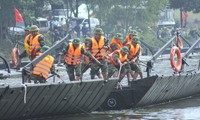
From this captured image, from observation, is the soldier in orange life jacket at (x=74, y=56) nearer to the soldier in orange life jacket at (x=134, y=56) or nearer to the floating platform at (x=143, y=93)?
the floating platform at (x=143, y=93)

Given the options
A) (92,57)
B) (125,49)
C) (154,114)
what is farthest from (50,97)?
(125,49)

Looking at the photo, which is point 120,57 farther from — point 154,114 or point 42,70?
point 42,70

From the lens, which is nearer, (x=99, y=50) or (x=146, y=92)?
(x=146, y=92)

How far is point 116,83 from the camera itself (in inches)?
873

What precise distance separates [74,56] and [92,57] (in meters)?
0.49

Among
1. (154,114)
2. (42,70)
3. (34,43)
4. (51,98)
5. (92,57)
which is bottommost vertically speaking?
(154,114)

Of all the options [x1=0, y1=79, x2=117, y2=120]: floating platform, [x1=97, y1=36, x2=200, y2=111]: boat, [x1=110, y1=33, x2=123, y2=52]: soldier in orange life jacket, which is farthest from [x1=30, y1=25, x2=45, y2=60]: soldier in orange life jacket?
[x1=110, y1=33, x2=123, y2=52]: soldier in orange life jacket

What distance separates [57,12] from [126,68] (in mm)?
29884

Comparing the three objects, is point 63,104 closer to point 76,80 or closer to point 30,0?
point 76,80

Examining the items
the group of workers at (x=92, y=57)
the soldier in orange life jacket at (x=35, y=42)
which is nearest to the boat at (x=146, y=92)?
the group of workers at (x=92, y=57)

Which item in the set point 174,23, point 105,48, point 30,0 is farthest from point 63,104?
point 174,23

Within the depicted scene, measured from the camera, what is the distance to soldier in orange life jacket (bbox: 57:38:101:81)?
2262 centimetres

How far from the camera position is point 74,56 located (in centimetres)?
2266

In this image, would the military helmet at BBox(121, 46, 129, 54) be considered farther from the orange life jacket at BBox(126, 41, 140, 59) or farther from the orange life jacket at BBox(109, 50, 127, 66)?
the orange life jacket at BBox(126, 41, 140, 59)
